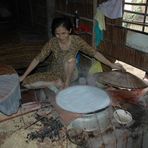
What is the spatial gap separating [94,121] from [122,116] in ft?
1.88

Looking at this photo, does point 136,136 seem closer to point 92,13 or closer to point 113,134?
point 113,134

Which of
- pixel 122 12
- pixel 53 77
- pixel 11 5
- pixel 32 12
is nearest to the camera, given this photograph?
pixel 53 77

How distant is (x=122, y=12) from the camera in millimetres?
4680

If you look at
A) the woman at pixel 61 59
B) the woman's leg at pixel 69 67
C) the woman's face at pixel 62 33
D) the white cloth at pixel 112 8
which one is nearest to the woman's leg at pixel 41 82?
the woman at pixel 61 59

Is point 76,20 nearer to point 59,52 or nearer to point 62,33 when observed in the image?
point 59,52

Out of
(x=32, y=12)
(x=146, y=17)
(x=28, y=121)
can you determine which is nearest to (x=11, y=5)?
(x=32, y=12)

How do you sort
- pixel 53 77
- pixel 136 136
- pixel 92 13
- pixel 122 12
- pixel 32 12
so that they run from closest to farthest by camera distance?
1. pixel 136 136
2. pixel 53 77
3. pixel 122 12
4. pixel 92 13
5. pixel 32 12

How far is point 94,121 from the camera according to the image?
269 cm

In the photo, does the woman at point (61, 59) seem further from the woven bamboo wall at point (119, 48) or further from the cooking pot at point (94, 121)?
the woven bamboo wall at point (119, 48)

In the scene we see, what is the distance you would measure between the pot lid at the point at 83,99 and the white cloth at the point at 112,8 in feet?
7.35

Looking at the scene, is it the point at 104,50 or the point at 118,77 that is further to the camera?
the point at 104,50

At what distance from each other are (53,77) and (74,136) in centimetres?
133

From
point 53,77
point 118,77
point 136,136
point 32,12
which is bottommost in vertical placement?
point 136,136

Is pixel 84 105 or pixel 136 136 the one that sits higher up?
pixel 84 105
